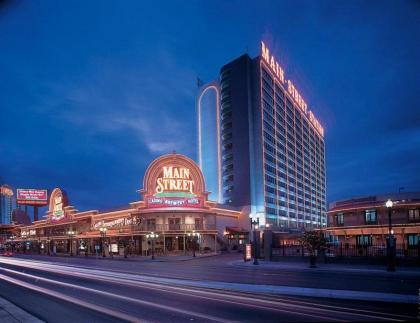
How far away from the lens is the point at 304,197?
147875mm

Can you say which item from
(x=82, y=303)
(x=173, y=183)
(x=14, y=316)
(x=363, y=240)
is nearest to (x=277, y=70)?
(x=173, y=183)

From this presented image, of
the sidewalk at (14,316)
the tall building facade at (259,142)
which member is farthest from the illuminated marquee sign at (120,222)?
the sidewalk at (14,316)

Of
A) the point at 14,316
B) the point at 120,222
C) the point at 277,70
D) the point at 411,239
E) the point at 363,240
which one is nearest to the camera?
the point at 14,316

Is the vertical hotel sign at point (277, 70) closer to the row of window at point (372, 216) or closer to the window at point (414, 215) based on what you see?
the row of window at point (372, 216)

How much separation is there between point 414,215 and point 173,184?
3587 cm

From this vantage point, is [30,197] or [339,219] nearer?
[339,219]

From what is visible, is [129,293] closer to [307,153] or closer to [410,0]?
[410,0]

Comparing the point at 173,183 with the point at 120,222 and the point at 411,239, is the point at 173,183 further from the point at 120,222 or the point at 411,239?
the point at 411,239

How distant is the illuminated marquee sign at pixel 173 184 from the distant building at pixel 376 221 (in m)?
22.4

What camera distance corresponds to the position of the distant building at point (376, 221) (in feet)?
175

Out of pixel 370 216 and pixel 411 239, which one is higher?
pixel 370 216

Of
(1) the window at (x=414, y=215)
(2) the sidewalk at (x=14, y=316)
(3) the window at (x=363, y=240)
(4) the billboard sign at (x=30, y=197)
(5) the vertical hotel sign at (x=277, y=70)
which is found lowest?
(3) the window at (x=363, y=240)

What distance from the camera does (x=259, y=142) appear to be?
105625 millimetres

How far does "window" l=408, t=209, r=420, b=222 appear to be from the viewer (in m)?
52.9
